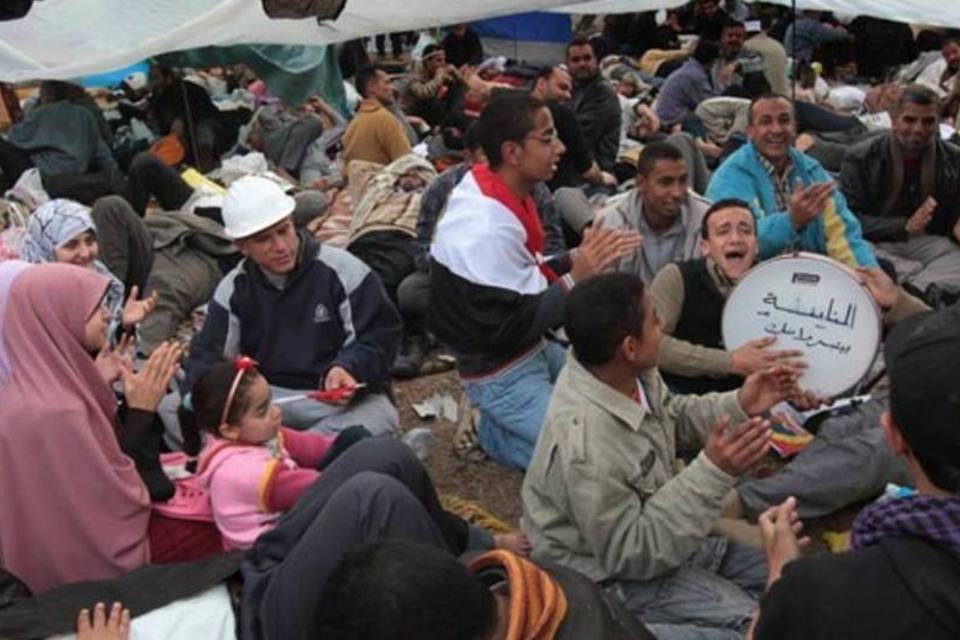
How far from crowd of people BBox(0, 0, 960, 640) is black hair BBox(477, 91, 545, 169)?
2cm

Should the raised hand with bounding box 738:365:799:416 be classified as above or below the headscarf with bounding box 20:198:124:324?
above

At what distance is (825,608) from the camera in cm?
153

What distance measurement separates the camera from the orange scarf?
1790 mm

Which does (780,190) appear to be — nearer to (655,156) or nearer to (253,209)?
(655,156)

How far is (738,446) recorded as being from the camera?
2.46 metres

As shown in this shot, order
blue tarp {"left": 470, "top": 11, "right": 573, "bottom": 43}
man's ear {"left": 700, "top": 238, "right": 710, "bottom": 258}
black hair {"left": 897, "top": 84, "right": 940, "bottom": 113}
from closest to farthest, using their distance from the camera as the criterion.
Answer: man's ear {"left": 700, "top": 238, "right": 710, "bottom": 258} < black hair {"left": 897, "top": 84, "right": 940, "bottom": 113} < blue tarp {"left": 470, "top": 11, "right": 573, "bottom": 43}

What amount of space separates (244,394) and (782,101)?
309cm

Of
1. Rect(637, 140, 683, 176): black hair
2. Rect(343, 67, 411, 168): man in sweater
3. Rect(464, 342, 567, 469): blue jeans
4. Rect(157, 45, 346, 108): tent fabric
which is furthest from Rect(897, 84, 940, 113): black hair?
Rect(157, 45, 346, 108): tent fabric

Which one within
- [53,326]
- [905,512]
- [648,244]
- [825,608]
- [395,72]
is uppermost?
[905,512]

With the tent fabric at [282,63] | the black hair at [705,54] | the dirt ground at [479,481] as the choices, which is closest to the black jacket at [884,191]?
the dirt ground at [479,481]

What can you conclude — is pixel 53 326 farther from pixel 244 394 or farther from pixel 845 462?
pixel 845 462

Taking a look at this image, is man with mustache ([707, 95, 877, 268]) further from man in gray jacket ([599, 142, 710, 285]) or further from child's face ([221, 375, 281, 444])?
child's face ([221, 375, 281, 444])

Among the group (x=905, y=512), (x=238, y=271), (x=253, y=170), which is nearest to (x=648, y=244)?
(x=238, y=271)

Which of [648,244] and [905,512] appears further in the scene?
[648,244]
